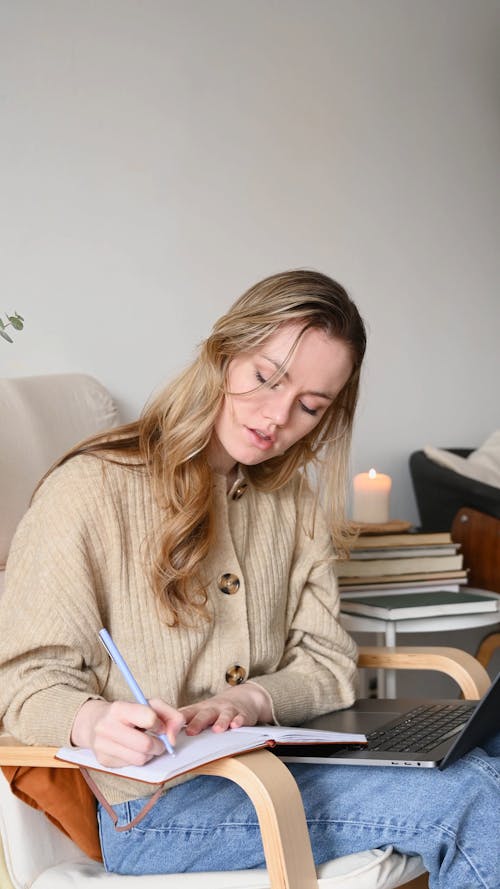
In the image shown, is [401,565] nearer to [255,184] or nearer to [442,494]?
[442,494]

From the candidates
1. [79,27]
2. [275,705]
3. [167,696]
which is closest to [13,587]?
[167,696]

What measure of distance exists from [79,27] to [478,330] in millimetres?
1335

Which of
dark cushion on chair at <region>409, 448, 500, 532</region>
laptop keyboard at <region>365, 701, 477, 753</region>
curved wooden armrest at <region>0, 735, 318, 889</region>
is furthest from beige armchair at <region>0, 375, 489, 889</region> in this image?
dark cushion on chair at <region>409, 448, 500, 532</region>

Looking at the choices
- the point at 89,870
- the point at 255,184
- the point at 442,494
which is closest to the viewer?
the point at 89,870

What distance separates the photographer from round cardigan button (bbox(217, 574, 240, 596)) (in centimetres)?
130

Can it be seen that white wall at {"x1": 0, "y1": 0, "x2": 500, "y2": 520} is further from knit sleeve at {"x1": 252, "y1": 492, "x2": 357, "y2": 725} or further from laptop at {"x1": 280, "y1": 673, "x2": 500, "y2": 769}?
laptop at {"x1": 280, "y1": 673, "x2": 500, "y2": 769}

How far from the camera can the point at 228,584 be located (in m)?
1.30

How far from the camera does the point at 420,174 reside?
2.68 m

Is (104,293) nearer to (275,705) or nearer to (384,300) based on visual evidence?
(384,300)

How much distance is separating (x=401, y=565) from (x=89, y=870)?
3.34ft

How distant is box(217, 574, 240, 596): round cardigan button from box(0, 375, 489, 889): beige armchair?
0.29m

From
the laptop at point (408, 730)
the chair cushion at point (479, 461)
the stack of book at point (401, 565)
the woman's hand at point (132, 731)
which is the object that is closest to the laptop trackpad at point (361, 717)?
the laptop at point (408, 730)

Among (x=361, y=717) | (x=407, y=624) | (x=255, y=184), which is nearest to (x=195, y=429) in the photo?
(x=361, y=717)

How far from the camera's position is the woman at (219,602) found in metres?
1.09
